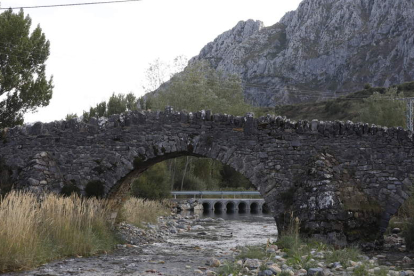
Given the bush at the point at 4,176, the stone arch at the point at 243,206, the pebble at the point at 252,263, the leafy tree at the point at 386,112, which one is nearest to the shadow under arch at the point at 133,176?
the bush at the point at 4,176

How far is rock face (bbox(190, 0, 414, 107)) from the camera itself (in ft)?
273

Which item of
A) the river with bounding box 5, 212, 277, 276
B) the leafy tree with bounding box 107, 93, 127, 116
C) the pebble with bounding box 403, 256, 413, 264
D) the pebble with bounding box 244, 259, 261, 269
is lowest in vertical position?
the river with bounding box 5, 212, 277, 276

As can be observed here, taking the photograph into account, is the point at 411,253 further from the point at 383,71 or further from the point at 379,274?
the point at 383,71

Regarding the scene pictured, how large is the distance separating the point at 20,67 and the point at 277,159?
17104 mm

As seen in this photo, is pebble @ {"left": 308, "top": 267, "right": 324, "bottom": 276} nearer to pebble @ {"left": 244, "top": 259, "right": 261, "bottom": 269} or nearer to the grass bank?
pebble @ {"left": 244, "top": 259, "right": 261, "bottom": 269}

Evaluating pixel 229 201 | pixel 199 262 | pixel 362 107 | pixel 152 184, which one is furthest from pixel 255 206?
pixel 199 262

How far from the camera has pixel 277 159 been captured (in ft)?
41.0

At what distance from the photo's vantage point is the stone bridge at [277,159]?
463 inches

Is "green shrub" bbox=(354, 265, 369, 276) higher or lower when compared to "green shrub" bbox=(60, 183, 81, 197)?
lower

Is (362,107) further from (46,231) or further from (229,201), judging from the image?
(46,231)

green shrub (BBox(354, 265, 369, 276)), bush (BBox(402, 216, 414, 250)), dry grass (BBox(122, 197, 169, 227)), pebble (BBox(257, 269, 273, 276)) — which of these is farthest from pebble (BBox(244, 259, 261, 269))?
dry grass (BBox(122, 197, 169, 227))

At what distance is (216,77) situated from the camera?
129 ft

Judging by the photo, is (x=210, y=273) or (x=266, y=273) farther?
(x=210, y=273)

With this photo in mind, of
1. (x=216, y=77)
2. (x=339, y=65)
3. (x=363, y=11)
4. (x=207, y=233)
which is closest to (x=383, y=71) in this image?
(x=339, y=65)
